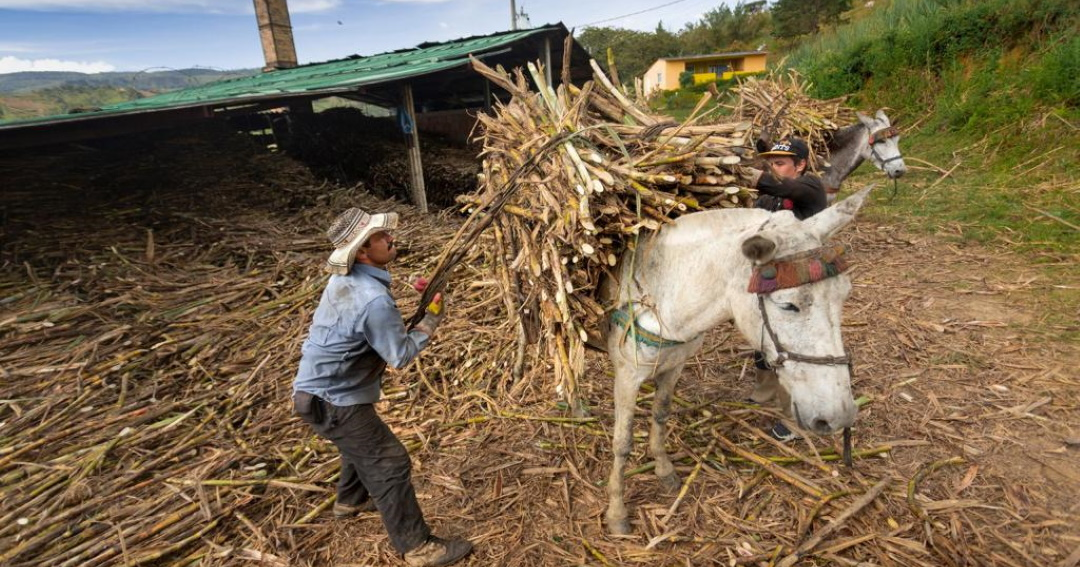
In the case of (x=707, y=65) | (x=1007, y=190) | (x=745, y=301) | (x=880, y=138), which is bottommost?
(x=1007, y=190)

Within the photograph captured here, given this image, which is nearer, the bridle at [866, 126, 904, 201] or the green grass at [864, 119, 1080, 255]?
the bridle at [866, 126, 904, 201]

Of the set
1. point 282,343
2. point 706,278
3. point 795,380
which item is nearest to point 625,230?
point 706,278

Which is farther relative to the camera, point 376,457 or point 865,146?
point 865,146

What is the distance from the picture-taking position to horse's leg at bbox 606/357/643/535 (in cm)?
287

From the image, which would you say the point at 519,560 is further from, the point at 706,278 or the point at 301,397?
the point at 706,278

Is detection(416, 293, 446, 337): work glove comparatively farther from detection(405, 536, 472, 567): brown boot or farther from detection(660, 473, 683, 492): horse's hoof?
detection(660, 473, 683, 492): horse's hoof

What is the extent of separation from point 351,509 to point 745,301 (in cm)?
307

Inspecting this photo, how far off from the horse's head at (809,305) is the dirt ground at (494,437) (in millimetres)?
1398

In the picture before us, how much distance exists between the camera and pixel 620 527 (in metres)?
3.12

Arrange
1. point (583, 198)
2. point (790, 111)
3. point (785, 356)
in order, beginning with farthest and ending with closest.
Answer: point (790, 111)
point (583, 198)
point (785, 356)

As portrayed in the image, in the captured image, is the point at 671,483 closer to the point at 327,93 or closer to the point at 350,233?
the point at 350,233

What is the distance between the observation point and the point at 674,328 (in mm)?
2512

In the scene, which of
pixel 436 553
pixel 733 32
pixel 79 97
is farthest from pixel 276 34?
pixel 733 32

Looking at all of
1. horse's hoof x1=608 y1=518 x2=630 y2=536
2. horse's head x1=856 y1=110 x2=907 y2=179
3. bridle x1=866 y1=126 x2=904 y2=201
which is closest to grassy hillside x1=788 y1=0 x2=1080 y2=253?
horse's head x1=856 y1=110 x2=907 y2=179
